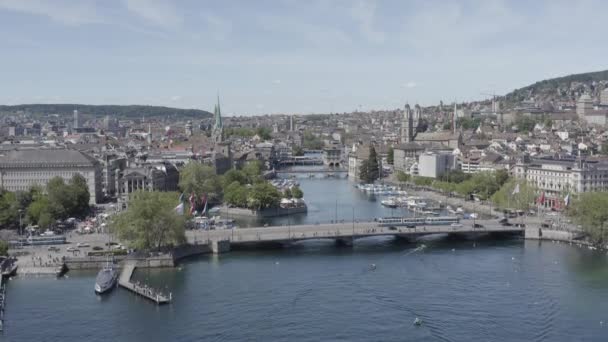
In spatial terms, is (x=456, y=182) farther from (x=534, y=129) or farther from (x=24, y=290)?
(x=534, y=129)

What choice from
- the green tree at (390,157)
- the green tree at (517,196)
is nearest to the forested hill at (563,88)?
the green tree at (390,157)

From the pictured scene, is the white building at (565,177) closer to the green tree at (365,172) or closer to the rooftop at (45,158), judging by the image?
the green tree at (365,172)

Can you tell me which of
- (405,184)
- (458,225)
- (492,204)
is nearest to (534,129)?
(405,184)

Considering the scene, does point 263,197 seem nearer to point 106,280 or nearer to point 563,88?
point 106,280

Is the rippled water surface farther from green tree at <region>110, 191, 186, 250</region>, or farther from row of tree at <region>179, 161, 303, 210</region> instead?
row of tree at <region>179, 161, 303, 210</region>

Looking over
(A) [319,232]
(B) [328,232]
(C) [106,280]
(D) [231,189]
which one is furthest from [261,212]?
(C) [106,280]
